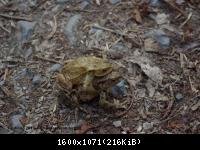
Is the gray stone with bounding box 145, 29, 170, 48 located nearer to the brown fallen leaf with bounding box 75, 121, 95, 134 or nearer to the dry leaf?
the dry leaf

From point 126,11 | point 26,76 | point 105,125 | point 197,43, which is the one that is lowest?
point 105,125

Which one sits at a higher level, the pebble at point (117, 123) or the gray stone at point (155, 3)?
the gray stone at point (155, 3)

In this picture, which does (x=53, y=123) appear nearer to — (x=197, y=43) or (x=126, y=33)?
(x=126, y=33)

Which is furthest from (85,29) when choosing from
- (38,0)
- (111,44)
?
(38,0)

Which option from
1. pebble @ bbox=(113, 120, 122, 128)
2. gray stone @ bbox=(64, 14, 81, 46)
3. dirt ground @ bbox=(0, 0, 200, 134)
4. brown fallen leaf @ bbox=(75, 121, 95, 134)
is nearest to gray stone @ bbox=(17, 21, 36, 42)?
dirt ground @ bbox=(0, 0, 200, 134)

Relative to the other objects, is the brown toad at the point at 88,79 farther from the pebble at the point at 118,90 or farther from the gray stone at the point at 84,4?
the gray stone at the point at 84,4

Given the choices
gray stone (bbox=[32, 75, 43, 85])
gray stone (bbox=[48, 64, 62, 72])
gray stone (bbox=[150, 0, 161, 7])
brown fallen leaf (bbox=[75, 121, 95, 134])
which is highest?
gray stone (bbox=[150, 0, 161, 7])

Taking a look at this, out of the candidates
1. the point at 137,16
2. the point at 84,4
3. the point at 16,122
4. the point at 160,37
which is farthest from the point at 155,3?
the point at 16,122

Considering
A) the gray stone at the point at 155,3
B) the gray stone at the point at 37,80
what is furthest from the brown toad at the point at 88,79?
the gray stone at the point at 155,3

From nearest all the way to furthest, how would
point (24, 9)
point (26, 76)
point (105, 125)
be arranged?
point (105, 125)
point (26, 76)
point (24, 9)
